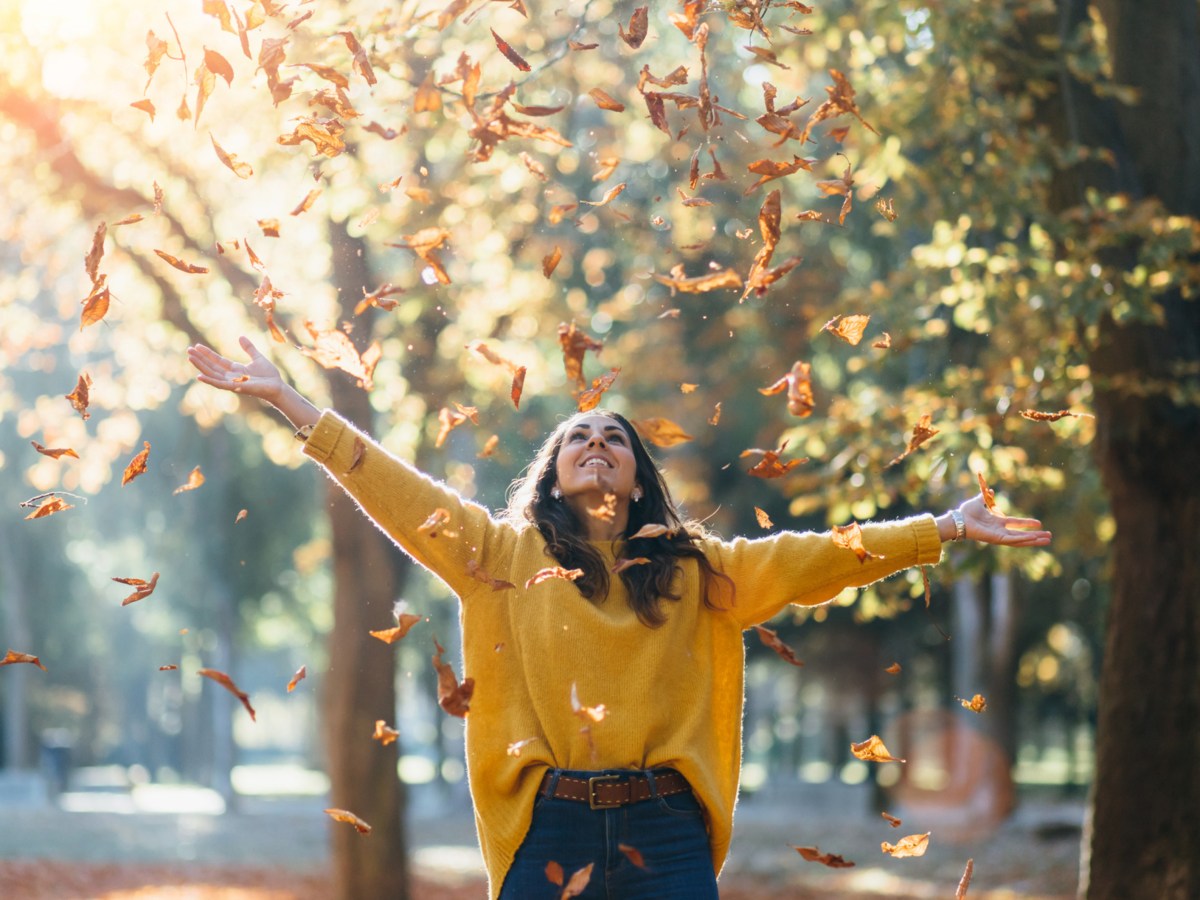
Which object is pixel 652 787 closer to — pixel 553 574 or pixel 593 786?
pixel 593 786

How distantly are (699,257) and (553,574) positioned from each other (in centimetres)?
1131

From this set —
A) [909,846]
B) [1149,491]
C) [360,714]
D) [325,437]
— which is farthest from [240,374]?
[360,714]

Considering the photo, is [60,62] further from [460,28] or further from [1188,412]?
[1188,412]

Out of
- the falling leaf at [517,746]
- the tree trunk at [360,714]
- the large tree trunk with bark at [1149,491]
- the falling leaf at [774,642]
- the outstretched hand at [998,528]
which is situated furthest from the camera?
the tree trunk at [360,714]

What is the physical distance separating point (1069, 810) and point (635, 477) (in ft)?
82.4

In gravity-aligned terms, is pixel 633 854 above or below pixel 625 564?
below

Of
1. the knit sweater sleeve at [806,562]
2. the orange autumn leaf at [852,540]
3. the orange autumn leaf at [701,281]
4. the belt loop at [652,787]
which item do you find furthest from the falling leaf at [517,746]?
the orange autumn leaf at [701,281]

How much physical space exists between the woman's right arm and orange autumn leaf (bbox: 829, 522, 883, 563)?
0.83 m

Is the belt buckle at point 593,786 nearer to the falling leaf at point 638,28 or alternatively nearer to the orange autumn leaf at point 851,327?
the orange autumn leaf at point 851,327

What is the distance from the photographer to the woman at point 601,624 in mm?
3455

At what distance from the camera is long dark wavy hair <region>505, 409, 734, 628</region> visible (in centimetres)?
370

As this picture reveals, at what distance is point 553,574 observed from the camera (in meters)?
3.67

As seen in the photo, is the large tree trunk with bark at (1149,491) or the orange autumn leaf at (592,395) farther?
the large tree trunk with bark at (1149,491)

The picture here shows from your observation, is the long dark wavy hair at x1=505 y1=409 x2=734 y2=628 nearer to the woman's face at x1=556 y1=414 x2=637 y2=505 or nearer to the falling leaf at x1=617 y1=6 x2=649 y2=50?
the woman's face at x1=556 y1=414 x2=637 y2=505
